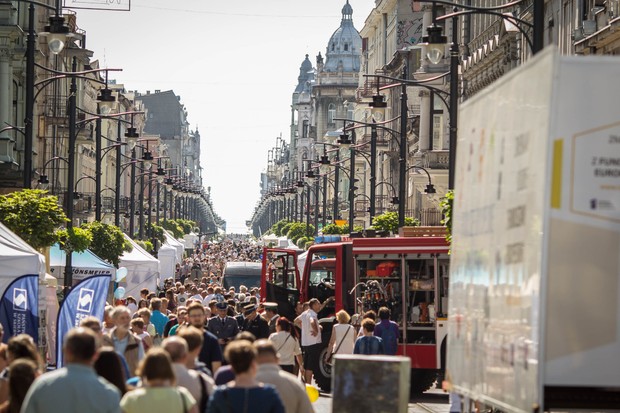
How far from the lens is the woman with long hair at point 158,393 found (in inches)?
427

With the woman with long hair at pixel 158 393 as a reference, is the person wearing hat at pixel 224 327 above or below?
below

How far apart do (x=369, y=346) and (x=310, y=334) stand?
5543 millimetres

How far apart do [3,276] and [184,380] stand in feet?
30.7

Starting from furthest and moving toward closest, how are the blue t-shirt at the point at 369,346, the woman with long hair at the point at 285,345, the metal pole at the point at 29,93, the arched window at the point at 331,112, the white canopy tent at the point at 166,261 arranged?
the arched window at the point at 331,112, the white canopy tent at the point at 166,261, the metal pole at the point at 29,93, the woman with long hair at the point at 285,345, the blue t-shirt at the point at 369,346

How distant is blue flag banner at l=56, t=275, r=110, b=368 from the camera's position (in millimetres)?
20266

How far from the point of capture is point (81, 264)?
1558 inches

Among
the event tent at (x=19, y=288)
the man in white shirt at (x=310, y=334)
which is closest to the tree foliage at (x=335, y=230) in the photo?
the man in white shirt at (x=310, y=334)

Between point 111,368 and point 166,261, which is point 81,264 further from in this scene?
point 166,261

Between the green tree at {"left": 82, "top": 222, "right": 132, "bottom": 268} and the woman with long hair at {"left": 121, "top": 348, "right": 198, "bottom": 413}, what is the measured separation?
36337 millimetres

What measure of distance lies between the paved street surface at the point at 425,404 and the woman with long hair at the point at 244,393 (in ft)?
39.6

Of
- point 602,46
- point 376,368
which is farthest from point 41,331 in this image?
point 602,46

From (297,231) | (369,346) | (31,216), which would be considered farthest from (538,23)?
(297,231)

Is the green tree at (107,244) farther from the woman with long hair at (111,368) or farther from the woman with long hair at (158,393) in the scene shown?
the woman with long hair at (158,393)

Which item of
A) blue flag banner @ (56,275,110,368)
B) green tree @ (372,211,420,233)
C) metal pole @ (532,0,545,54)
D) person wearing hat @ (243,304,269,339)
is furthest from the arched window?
metal pole @ (532,0,545,54)
